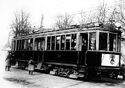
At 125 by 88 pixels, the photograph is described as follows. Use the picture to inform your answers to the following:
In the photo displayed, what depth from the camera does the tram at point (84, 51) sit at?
522 inches

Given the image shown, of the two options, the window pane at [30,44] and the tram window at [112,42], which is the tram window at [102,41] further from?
the window pane at [30,44]

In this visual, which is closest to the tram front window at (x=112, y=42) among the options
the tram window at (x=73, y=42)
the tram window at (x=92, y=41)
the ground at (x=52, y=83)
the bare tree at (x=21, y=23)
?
the tram window at (x=92, y=41)

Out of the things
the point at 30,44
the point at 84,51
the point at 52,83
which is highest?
the point at 30,44

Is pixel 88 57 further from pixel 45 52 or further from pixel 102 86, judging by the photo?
pixel 45 52

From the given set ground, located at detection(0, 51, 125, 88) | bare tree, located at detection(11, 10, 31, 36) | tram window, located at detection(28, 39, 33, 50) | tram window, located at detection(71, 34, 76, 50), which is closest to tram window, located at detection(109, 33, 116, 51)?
ground, located at detection(0, 51, 125, 88)

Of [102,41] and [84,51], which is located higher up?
[102,41]

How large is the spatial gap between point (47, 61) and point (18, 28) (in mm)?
28908

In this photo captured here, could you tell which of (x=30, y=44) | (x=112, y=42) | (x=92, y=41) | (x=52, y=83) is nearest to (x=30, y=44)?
(x=30, y=44)

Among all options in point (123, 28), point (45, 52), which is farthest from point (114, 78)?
point (123, 28)

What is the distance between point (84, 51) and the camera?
13.7m

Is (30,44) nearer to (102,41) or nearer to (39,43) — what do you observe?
(39,43)

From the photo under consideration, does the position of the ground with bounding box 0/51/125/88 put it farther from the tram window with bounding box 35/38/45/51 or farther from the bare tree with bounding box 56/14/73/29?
the bare tree with bounding box 56/14/73/29

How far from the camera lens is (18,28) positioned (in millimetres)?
44688

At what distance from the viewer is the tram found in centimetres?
1327
